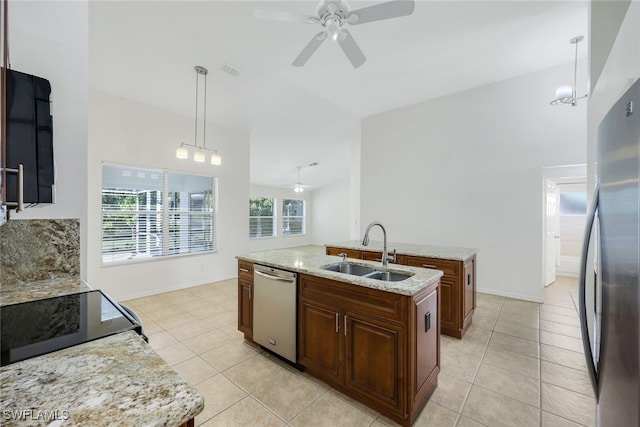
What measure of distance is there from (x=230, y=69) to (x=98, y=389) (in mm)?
3911

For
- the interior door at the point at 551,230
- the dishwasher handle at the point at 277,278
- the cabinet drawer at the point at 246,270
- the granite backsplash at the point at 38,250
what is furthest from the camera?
the interior door at the point at 551,230

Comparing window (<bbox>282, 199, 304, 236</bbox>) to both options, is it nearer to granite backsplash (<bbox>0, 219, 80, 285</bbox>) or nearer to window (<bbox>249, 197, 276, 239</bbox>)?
window (<bbox>249, 197, 276, 239</bbox>)

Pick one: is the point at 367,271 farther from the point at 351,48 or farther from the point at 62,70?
the point at 62,70

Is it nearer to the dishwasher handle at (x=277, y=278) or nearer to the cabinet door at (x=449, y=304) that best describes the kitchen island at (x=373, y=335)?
the dishwasher handle at (x=277, y=278)

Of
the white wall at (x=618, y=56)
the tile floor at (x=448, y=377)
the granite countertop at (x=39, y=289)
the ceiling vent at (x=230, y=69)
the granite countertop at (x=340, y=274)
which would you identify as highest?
the ceiling vent at (x=230, y=69)

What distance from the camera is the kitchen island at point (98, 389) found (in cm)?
56

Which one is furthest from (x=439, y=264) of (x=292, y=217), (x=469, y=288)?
(x=292, y=217)

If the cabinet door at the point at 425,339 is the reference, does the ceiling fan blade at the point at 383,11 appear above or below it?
above

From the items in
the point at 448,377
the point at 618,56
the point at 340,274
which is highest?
the point at 618,56

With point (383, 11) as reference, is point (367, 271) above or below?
below

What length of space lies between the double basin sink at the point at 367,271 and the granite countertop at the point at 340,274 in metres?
0.03

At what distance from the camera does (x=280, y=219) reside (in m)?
9.98

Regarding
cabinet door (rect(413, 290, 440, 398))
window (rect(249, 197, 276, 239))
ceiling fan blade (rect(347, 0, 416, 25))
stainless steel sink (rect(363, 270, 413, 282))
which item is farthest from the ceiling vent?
window (rect(249, 197, 276, 239))

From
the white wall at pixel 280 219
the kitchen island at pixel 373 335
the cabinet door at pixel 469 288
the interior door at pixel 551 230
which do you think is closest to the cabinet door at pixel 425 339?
the kitchen island at pixel 373 335
